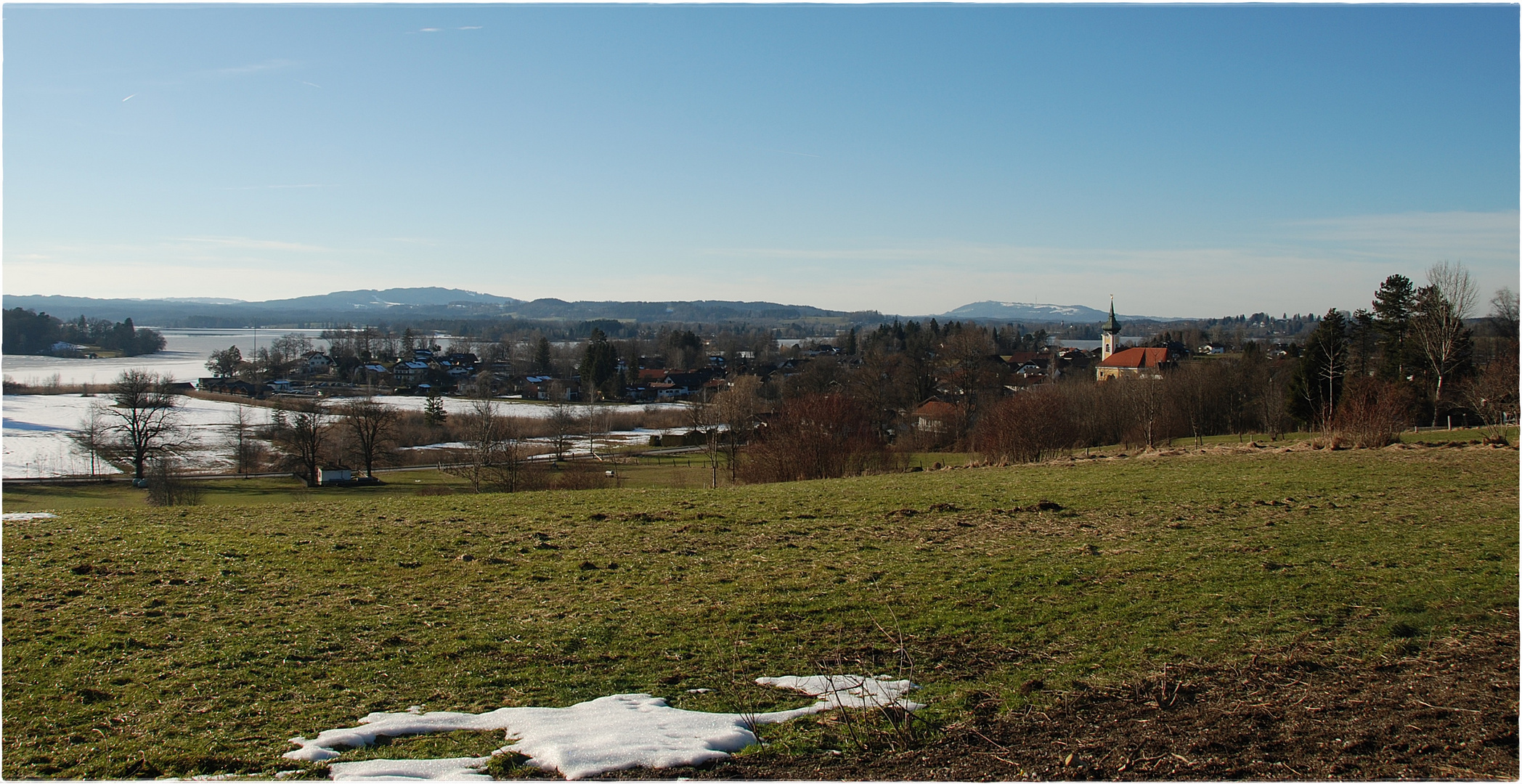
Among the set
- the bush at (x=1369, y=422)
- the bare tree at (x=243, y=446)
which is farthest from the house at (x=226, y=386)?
the bush at (x=1369, y=422)

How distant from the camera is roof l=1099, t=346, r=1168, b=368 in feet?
294

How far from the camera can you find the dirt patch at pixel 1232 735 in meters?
4.61

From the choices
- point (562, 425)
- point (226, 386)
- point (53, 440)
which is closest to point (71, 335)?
point (53, 440)

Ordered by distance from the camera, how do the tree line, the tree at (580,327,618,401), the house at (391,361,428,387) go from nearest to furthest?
the tree line, the house at (391,361,428,387), the tree at (580,327,618,401)

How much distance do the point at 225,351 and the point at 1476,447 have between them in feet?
301

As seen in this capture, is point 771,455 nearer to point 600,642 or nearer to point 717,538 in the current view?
point 717,538

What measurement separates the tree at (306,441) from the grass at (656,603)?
33.7 meters

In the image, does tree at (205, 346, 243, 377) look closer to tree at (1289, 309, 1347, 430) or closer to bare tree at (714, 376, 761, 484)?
bare tree at (714, 376, 761, 484)

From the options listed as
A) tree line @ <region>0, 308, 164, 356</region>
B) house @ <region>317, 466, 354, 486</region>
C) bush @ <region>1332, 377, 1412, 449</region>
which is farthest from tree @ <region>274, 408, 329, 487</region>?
bush @ <region>1332, 377, 1412, 449</region>

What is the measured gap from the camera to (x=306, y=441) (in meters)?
47.9

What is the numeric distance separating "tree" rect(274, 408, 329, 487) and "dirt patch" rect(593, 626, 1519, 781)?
155ft

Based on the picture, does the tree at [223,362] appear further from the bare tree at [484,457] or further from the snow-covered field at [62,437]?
the bare tree at [484,457]

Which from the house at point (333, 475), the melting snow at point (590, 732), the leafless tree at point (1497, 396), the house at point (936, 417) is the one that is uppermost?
the leafless tree at point (1497, 396)

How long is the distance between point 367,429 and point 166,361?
3074 centimetres
